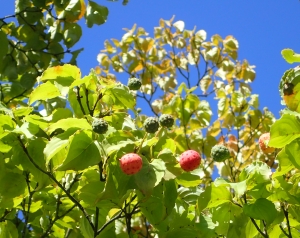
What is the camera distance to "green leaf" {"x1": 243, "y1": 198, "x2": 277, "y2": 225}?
60.3 inches

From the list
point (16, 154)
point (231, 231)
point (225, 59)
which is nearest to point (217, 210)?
point (231, 231)

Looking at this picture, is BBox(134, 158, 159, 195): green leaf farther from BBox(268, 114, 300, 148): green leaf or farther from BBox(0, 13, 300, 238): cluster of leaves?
BBox(268, 114, 300, 148): green leaf

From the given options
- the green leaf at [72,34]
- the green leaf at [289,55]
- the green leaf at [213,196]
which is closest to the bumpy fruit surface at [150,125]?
the green leaf at [213,196]

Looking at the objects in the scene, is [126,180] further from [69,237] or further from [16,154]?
[69,237]

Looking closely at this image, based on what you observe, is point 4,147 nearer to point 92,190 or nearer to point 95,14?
point 92,190

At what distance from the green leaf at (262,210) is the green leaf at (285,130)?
0.20m

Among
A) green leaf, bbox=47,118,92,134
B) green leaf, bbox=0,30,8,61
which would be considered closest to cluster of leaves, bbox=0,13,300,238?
green leaf, bbox=47,118,92,134

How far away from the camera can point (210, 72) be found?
5.02 m

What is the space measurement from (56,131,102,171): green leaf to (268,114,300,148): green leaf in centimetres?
56

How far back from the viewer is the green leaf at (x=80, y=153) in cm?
156

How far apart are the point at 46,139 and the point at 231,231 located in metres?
0.73

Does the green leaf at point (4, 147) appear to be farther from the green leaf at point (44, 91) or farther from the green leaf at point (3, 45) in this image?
the green leaf at point (3, 45)

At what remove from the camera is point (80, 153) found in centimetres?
156

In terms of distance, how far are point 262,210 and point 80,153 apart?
600 mm
